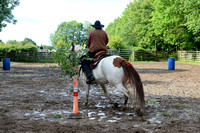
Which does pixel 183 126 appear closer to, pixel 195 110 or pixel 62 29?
pixel 195 110

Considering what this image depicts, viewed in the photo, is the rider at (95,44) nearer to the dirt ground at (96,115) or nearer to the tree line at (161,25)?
the tree line at (161,25)

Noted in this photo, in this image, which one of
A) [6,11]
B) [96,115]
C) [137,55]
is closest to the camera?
[96,115]

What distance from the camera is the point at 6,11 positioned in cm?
2519

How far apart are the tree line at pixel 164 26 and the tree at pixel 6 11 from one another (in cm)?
1723

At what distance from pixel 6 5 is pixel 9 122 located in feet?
74.0

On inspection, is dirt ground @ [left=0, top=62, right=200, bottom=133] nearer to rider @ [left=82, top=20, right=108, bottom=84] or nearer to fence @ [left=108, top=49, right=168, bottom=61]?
rider @ [left=82, top=20, right=108, bottom=84]

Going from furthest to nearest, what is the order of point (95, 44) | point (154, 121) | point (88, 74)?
point (95, 44) → point (88, 74) → point (154, 121)

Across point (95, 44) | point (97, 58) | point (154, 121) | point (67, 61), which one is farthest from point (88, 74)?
point (154, 121)

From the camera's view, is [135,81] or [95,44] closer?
[135,81]

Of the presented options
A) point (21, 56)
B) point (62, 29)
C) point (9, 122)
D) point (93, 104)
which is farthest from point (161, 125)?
point (62, 29)

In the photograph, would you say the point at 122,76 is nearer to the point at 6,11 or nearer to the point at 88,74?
the point at 88,74

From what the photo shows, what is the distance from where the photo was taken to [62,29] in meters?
89.9

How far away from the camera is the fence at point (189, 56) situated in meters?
34.0

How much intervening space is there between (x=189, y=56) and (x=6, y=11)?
25.5 m
